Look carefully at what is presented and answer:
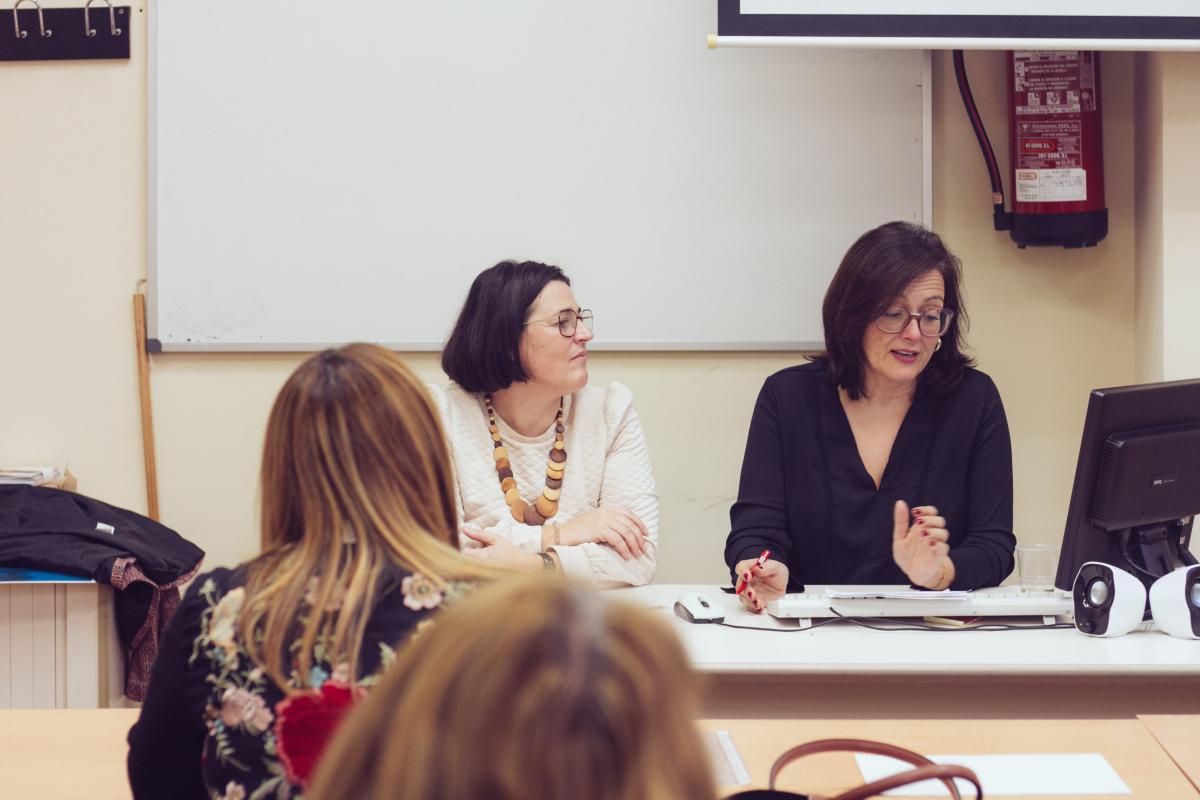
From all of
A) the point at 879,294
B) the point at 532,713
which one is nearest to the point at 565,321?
the point at 879,294

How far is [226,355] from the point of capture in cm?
315

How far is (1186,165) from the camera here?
115 inches

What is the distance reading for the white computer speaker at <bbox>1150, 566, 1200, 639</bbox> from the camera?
2.00 metres

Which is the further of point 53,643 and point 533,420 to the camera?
point 53,643

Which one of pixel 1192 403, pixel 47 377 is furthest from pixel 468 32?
pixel 1192 403

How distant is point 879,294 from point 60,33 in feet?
7.44

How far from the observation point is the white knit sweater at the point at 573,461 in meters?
2.43

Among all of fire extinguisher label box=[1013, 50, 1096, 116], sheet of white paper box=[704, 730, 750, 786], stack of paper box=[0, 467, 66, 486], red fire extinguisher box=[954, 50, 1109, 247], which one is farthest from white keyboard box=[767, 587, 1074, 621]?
stack of paper box=[0, 467, 66, 486]

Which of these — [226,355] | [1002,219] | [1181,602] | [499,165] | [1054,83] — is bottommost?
[1181,602]

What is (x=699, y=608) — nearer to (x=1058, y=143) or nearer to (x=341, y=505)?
(x=341, y=505)

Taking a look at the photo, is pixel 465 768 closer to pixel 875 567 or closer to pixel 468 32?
pixel 875 567

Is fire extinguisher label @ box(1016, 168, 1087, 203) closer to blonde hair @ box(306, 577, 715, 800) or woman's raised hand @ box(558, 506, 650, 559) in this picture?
woman's raised hand @ box(558, 506, 650, 559)

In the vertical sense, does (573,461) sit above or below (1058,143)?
below

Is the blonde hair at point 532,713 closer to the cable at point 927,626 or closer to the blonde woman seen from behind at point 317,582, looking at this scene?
the blonde woman seen from behind at point 317,582
